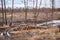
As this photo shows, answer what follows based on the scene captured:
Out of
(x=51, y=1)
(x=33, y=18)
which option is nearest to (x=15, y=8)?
(x=33, y=18)

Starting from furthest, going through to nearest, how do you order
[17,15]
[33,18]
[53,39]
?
[17,15], [33,18], [53,39]

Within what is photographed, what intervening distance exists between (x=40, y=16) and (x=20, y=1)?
136 cm

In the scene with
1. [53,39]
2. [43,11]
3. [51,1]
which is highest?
[51,1]

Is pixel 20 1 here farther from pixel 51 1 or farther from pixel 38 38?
pixel 38 38

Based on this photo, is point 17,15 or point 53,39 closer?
point 53,39

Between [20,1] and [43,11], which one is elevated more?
[20,1]

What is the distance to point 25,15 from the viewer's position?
307 inches

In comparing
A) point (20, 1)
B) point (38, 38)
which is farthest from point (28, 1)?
point (38, 38)

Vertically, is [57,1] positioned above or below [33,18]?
above

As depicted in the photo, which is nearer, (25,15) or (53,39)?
(53,39)

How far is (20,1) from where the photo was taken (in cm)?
806

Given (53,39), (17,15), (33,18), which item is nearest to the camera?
(53,39)

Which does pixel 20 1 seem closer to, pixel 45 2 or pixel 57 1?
pixel 45 2

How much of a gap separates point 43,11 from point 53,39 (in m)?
4.95
